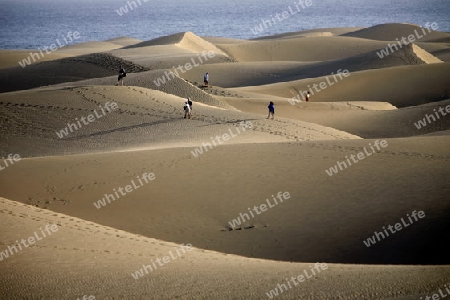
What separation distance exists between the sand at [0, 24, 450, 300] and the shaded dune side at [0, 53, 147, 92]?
348 inches

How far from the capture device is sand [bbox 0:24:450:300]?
7254 mm

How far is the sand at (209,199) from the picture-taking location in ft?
23.8

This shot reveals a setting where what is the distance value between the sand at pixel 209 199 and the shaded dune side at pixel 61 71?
29.0 feet

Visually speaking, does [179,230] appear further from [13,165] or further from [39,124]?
[39,124]

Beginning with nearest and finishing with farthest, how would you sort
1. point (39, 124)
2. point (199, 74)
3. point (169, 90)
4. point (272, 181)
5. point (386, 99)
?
point (272, 181)
point (39, 124)
point (169, 90)
point (386, 99)
point (199, 74)

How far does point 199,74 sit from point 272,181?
2779 centimetres

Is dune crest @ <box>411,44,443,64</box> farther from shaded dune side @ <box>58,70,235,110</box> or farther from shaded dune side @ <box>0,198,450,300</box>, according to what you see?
shaded dune side @ <box>0,198,450,300</box>

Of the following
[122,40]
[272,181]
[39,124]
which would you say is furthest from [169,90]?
[122,40]

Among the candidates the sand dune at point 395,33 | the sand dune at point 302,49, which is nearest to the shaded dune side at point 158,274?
the sand dune at point 302,49

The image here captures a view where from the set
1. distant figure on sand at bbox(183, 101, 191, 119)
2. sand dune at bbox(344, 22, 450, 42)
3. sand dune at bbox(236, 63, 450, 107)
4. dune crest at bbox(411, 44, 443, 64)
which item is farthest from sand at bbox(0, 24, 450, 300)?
sand dune at bbox(344, 22, 450, 42)

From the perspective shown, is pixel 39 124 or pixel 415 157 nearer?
pixel 415 157

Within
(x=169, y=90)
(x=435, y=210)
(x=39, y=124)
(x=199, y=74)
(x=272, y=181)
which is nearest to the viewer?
(x=435, y=210)

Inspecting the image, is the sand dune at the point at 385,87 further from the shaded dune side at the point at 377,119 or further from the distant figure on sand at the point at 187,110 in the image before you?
the distant figure on sand at the point at 187,110

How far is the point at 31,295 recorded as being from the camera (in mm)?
6691
